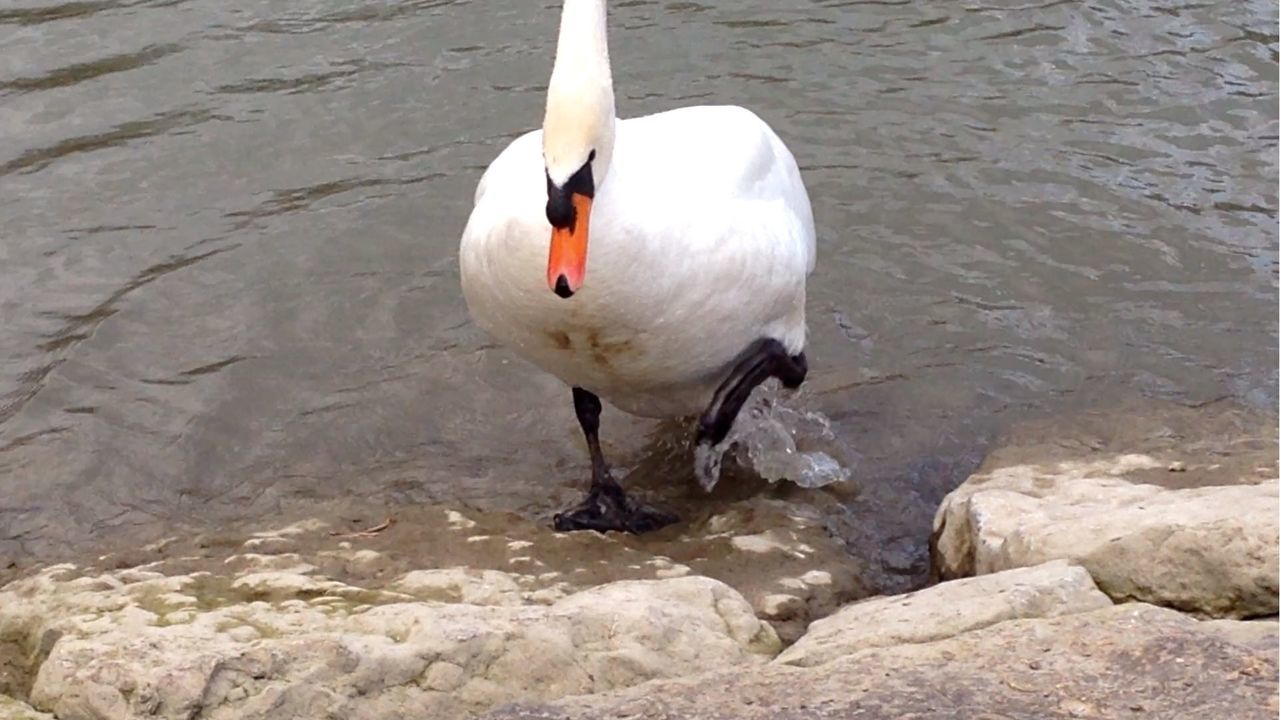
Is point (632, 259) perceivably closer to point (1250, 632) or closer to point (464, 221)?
point (1250, 632)

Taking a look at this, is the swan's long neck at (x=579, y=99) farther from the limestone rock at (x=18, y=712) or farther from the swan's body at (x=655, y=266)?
the limestone rock at (x=18, y=712)

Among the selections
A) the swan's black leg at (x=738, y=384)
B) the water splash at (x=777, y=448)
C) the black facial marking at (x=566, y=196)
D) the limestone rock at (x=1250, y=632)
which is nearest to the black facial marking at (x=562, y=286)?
the black facial marking at (x=566, y=196)

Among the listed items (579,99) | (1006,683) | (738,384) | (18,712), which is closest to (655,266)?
(579,99)

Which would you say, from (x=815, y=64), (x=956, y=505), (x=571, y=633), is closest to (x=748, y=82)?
(x=815, y=64)

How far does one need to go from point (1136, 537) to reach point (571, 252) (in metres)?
1.63

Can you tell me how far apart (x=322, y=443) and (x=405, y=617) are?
8.99 ft

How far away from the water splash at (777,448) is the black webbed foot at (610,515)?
306 millimetres

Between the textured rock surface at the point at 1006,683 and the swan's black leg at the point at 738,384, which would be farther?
the swan's black leg at the point at 738,384

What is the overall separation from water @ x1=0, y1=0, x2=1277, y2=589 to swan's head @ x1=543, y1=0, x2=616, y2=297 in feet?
5.55

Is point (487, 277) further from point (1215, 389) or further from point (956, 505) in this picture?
point (1215, 389)

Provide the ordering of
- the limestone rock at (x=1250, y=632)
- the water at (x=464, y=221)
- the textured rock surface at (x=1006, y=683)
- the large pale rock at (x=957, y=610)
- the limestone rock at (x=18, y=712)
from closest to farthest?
1. the textured rock surface at (x=1006, y=683)
2. the limestone rock at (x=1250, y=632)
3. the limestone rock at (x=18, y=712)
4. the large pale rock at (x=957, y=610)
5. the water at (x=464, y=221)

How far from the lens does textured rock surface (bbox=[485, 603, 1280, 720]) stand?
3254 mm

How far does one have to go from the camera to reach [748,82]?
9.14 metres

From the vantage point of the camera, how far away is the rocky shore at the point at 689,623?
3.38m
